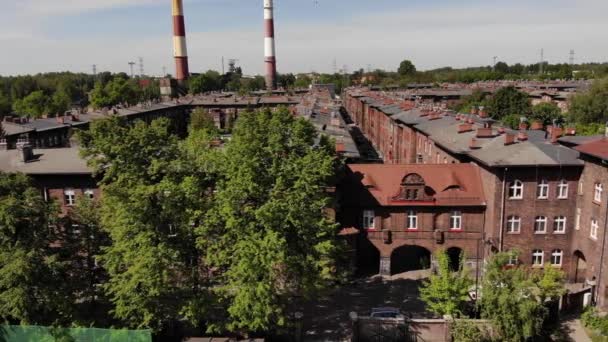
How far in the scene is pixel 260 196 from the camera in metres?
28.1

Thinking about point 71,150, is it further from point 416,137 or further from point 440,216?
point 416,137

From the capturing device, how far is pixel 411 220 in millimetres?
39500

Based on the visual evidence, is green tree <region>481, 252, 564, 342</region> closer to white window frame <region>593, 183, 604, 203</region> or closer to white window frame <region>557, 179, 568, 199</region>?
white window frame <region>593, 183, 604, 203</region>

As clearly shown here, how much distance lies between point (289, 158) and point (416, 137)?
33.4m

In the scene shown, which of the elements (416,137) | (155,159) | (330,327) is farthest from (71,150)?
(416,137)

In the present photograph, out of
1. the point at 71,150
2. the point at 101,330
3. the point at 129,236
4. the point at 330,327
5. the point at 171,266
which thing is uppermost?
the point at 71,150

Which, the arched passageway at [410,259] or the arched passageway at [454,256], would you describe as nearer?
the arched passageway at [454,256]

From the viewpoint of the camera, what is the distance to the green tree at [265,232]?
86.0 ft

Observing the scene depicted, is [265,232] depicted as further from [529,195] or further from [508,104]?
[508,104]

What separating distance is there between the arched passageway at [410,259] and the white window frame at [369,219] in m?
4.63

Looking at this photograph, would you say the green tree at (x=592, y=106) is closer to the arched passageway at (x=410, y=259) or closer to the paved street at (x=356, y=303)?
the arched passageway at (x=410, y=259)

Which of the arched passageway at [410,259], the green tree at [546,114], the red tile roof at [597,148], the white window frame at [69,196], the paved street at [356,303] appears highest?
the red tile roof at [597,148]

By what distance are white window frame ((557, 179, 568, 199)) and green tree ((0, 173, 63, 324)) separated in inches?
1331

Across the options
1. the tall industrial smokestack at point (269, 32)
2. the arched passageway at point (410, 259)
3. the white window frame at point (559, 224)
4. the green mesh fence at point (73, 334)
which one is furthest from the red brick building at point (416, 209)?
the tall industrial smokestack at point (269, 32)
